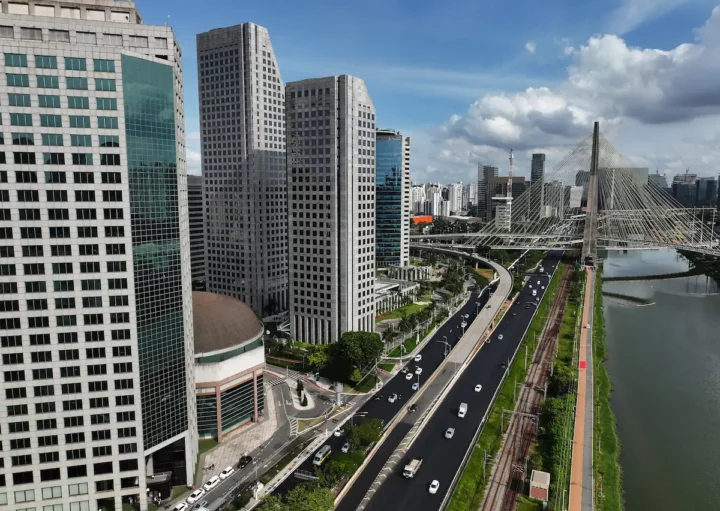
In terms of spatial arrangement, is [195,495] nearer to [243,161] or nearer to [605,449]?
[605,449]

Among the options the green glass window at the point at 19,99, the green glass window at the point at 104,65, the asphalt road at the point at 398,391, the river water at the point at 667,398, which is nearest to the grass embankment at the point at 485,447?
the asphalt road at the point at 398,391

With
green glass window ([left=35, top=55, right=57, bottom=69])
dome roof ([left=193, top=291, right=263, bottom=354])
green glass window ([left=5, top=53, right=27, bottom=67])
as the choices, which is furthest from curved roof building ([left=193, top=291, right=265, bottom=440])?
green glass window ([left=5, top=53, right=27, bottom=67])

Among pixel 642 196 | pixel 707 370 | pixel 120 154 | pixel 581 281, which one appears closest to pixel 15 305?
pixel 120 154

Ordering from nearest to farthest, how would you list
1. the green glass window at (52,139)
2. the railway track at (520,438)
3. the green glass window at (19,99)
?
the green glass window at (19,99) < the green glass window at (52,139) < the railway track at (520,438)

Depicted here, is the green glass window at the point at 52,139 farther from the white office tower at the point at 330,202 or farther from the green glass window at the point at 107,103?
the white office tower at the point at 330,202

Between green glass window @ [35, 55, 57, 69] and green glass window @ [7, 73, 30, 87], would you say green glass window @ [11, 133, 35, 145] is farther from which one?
green glass window @ [35, 55, 57, 69]

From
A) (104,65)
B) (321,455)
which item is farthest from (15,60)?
(321,455)
